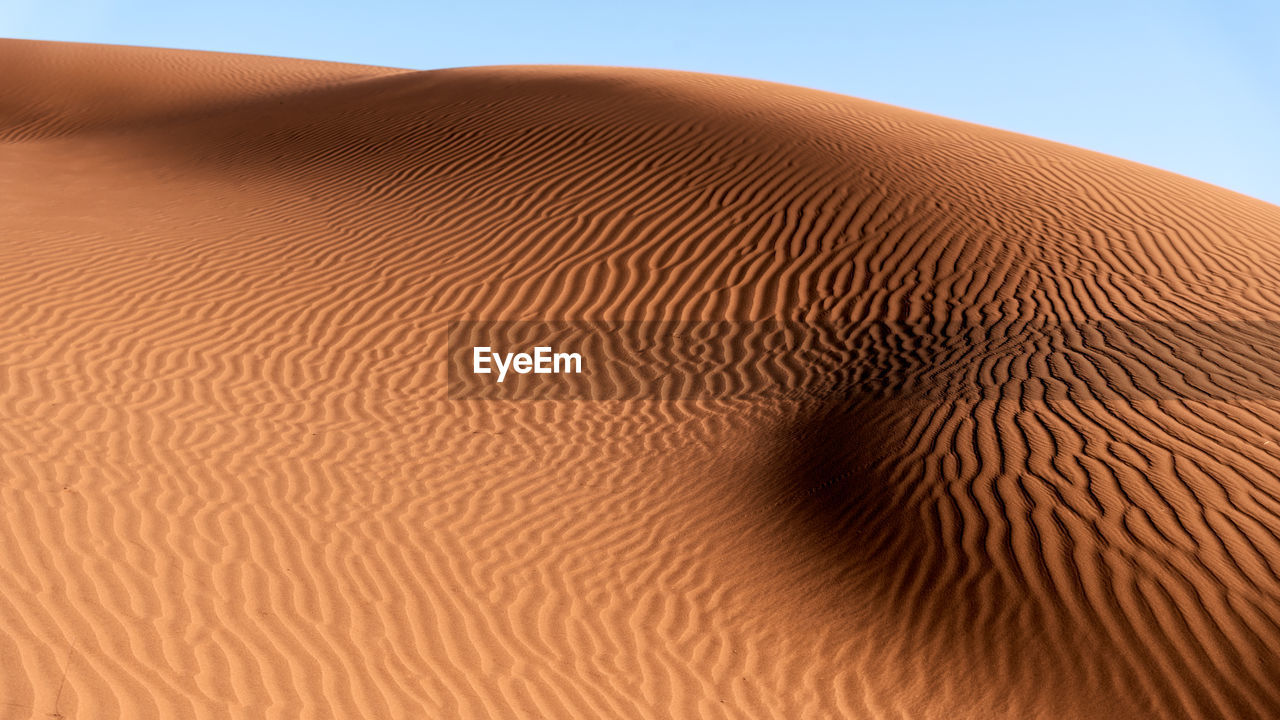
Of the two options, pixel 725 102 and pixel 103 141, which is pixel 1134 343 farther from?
pixel 103 141

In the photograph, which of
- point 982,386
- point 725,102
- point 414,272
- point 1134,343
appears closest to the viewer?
point 982,386

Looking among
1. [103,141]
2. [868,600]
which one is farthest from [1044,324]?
[103,141]

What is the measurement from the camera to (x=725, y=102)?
1554 centimetres

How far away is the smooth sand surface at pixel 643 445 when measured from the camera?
454 centimetres

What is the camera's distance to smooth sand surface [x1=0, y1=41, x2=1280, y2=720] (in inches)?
179

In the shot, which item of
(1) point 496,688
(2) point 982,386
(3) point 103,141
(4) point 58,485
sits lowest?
(1) point 496,688

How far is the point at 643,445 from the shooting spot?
737 cm

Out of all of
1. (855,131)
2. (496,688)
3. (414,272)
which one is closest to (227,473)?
(496,688)

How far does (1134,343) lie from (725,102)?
9.20m

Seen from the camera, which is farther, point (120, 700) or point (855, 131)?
point (855, 131)

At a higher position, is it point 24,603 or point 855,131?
point 855,131

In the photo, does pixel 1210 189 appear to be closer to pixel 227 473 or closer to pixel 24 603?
pixel 227 473

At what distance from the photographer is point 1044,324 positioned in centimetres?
863

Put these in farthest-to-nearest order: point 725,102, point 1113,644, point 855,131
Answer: point 725,102
point 855,131
point 1113,644
